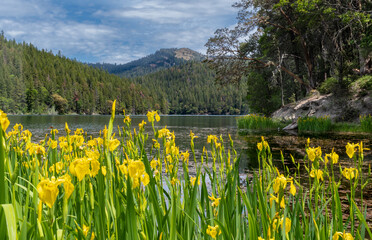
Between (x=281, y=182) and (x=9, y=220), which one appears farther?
(x=281, y=182)

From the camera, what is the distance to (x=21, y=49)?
148 meters

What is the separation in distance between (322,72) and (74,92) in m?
123

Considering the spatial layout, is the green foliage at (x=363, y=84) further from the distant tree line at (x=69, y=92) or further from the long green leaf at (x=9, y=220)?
the distant tree line at (x=69, y=92)

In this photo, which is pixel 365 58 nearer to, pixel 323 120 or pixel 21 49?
pixel 323 120

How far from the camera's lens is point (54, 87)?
394 ft

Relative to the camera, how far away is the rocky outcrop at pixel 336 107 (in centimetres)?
1639

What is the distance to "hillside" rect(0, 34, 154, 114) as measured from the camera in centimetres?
10319

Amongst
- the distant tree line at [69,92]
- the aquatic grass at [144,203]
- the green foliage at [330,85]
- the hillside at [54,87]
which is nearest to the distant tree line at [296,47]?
the green foliage at [330,85]

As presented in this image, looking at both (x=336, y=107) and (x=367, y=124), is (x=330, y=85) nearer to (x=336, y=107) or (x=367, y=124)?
(x=336, y=107)

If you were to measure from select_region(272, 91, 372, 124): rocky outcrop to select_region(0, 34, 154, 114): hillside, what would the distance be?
A: 340 feet

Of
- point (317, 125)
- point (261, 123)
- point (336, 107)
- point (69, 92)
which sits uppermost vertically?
point (69, 92)

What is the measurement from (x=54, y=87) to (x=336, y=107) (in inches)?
4927

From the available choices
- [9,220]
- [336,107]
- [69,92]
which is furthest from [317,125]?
[69,92]

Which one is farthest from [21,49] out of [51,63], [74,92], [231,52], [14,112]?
[231,52]
